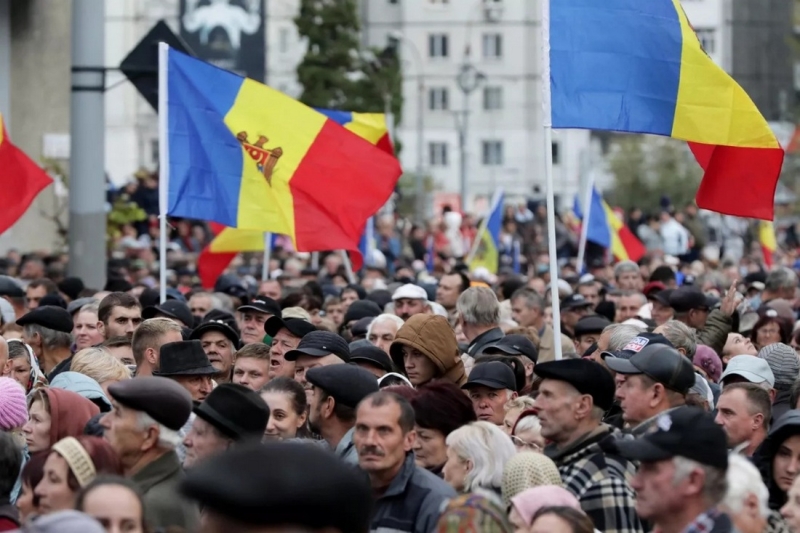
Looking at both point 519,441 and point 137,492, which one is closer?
point 137,492

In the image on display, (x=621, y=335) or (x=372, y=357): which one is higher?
(x=621, y=335)

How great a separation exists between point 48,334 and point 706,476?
6760mm

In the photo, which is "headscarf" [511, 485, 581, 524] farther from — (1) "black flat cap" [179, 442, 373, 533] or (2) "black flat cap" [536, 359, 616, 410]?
(1) "black flat cap" [179, 442, 373, 533]

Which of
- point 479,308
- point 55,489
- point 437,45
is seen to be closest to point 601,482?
point 55,489

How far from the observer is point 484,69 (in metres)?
96.8

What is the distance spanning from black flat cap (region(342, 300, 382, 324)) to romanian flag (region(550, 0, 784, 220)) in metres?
3.35

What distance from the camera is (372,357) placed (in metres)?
9.85

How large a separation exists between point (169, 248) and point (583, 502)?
2140 cm

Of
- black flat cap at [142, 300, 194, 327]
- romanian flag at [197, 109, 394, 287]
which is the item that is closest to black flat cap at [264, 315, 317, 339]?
black flat cap at [142, 300, 194, 327]

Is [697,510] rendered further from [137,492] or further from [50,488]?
[50,488]

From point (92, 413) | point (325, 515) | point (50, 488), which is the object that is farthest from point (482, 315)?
point (325, 515)

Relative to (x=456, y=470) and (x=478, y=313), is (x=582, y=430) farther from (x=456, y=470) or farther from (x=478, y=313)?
(x=478, y=313)

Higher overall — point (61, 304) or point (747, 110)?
point (747, 110)

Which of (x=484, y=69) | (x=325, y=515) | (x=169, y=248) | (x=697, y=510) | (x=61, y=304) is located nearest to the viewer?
(x=325, y=515)
